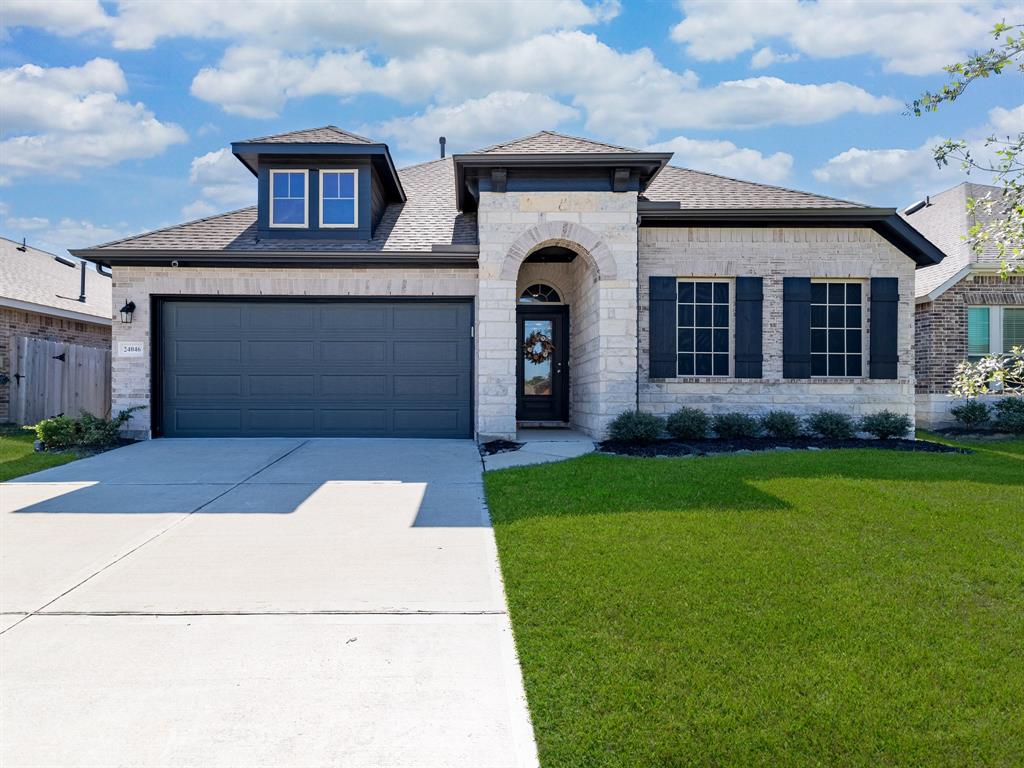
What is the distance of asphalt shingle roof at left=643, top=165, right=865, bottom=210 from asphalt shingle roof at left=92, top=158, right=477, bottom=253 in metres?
3.73

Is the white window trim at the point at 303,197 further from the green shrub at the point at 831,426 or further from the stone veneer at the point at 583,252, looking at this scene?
→ the green shrub at the point at 831,426

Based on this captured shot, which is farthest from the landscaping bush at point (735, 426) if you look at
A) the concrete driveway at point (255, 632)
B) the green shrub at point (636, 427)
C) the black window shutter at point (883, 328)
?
the concrete driveway at point (255, 632)

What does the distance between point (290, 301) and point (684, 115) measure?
8.61 metres

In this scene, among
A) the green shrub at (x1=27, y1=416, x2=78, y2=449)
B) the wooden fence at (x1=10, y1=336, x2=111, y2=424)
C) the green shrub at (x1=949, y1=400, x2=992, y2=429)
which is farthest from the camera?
the wooden fence at (x1=10, y1=336, x2=111, y2=424)

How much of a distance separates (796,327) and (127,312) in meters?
11.6

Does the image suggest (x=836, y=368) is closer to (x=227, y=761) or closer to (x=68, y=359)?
(x=227, y=761)

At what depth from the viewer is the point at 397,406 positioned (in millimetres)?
11031

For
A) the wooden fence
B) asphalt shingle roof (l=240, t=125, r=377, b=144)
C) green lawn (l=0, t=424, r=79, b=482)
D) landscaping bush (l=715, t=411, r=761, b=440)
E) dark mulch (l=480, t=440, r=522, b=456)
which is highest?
asphalt shingle roof (l=240, t=125, r=377, b=144)

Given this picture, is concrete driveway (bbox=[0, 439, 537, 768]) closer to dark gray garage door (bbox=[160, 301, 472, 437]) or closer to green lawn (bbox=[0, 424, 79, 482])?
green lawn (bbox=[0, 424, 79, 482])

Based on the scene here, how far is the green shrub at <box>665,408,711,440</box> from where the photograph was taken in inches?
400

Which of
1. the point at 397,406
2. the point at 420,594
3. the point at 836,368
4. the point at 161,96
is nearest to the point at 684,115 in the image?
the point at 836,368

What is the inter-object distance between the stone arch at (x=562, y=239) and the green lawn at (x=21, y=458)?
23.3 feet

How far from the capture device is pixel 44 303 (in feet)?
48.8

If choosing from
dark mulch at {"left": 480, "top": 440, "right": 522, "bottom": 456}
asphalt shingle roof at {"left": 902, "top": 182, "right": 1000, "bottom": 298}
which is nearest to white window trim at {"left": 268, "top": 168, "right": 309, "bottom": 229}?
dark mulch at {"left": 480, "top": 440, "right": 522, "bottom": 456}
